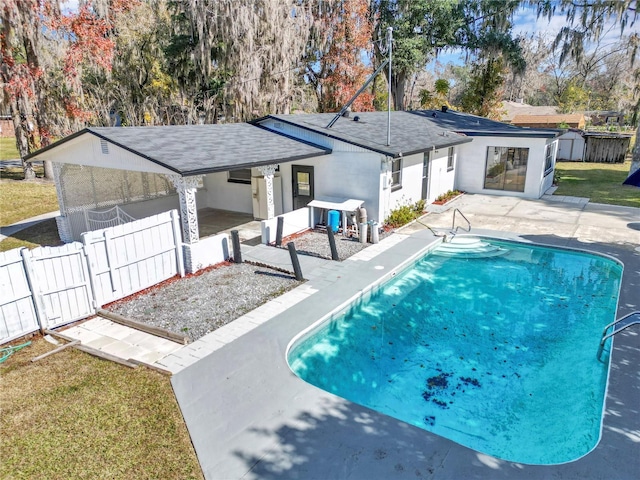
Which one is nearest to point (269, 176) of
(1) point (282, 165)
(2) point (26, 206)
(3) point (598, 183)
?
(1) point (282, 165)

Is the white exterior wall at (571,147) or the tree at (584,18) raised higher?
the tree at (584,18)

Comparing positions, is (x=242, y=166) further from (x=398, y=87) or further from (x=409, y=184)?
(x=398, y=87)

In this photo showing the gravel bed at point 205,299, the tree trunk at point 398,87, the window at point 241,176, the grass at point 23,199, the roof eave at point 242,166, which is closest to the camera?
the gravel bed at point 205,299

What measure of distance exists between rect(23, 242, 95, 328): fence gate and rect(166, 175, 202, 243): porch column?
2480 mm

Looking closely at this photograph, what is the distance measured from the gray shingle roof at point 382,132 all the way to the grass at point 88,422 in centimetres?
977

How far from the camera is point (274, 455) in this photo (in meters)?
5.02

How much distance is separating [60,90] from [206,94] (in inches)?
296

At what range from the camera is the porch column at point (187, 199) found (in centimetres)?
1005

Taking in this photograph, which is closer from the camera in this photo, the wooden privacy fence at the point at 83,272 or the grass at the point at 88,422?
the grass at the point at 88,422

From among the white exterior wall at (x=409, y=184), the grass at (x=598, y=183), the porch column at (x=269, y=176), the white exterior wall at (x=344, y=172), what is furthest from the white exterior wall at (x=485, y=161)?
A: the porch column at (x=269, y=176)

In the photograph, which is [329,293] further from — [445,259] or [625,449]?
[625,449]

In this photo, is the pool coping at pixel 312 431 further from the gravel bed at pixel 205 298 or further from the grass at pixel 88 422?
the gravel bed at pixel 205 298

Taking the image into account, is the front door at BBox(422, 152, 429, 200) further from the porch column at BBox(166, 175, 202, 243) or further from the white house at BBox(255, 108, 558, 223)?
the porch column at BBox(166, 175, 202, 243)

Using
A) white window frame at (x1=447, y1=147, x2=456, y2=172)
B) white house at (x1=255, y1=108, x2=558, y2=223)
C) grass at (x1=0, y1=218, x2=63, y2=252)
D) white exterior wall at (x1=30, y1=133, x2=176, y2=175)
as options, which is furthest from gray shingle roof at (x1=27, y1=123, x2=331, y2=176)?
white window frame at (x1=447, y1=147, x2=456, y2=172)
